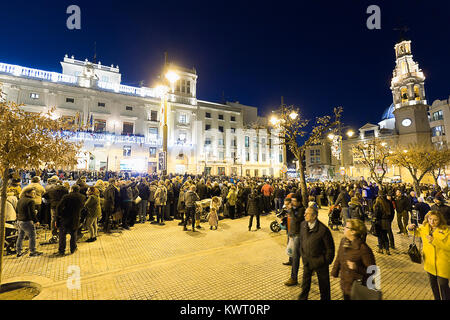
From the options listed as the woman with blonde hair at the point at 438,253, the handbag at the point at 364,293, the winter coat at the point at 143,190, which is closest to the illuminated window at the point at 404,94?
the woman with blonde hair at the point at 438,253

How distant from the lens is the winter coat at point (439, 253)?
334 cm

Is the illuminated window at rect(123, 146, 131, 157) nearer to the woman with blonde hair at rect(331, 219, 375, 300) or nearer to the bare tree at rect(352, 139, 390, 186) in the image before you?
the bare tree at rect(352, 139, 390, 186)

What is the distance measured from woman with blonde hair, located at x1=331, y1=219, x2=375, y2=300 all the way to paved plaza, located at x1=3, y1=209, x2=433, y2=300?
1.31 m

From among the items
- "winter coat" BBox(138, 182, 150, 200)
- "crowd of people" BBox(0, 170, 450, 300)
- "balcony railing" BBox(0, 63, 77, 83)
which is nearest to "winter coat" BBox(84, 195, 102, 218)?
"crowd of people" BBox(0, 170, 450, 300)

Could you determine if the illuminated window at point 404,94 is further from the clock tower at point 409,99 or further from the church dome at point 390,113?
the church dome at point 390,113

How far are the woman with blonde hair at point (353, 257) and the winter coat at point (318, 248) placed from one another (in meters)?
0.21

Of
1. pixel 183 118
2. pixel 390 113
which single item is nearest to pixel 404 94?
pixel 390 113

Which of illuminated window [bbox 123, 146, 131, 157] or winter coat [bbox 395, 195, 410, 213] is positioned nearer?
winter coat [bbox 395, 195, 410, 213]

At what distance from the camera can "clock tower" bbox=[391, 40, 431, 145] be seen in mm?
46906

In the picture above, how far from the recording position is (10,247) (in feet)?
21.2
